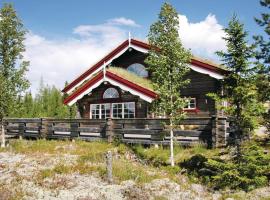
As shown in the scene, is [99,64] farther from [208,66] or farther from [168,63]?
[168,63]

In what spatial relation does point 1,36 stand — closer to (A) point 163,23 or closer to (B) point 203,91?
(A) point 163,23

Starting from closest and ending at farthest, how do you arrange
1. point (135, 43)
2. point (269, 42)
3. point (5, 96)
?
1. point (269, 42)
2. point (5, 96)
3. point (135, 43)

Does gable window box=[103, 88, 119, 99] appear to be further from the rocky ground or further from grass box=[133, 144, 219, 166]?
the rocky ground

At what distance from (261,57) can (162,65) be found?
5364mm

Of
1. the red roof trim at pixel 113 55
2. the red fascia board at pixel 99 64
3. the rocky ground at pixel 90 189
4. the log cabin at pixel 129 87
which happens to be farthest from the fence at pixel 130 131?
the red fascia board at pixel 99 64

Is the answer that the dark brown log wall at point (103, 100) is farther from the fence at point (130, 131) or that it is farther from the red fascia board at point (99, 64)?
the fence at point (130, 131)

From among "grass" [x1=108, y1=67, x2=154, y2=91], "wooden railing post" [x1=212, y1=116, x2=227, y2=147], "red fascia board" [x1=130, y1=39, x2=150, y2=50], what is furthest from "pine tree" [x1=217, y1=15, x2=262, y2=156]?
"red fascia board" [x1=130, y1=39, x2=150, y2=50]

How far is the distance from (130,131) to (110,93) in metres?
7.26

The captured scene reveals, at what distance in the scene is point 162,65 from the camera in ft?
48.4

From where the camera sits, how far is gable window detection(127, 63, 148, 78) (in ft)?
83.8

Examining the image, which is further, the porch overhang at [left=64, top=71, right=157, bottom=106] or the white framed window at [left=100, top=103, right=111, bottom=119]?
the white framed window at [left=100, top=103, right=111, bottom=119]

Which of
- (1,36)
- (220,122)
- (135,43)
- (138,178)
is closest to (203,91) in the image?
(135,43)

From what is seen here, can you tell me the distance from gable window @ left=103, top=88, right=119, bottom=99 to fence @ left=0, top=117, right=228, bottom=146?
413 centimetres

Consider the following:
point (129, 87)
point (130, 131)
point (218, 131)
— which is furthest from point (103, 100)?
point (218, 131)
